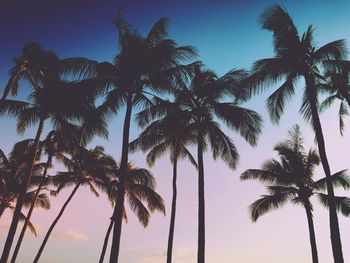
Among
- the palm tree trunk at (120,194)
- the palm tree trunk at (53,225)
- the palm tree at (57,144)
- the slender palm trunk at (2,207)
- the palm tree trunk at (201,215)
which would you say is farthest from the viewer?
the slender palm trunk at (2,207)

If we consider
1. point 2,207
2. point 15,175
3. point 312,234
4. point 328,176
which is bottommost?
point 312,234

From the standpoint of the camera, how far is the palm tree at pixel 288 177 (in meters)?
21.7

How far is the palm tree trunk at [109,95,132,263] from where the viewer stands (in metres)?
11.5

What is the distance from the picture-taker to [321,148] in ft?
42.2

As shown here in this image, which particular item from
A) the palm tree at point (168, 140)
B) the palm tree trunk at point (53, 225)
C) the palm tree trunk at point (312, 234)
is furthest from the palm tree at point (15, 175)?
the palm tree trunk at point (312, 234)

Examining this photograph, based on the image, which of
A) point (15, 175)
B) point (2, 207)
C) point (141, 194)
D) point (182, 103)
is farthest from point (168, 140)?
point (2, 207)

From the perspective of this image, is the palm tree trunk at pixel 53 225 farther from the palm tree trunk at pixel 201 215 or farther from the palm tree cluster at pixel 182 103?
the palm tree trunk at pixel 201 215

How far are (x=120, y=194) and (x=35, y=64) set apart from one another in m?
8.77

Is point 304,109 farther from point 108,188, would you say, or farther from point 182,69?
point 108,188

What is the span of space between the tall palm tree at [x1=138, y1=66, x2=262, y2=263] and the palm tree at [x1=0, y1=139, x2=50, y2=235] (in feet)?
33.4

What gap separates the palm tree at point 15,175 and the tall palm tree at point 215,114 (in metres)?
10.2

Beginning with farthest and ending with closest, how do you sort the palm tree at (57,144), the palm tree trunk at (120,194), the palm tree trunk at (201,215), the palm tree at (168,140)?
the palm tree at (57,144) → the palm tree at (168,140) → the palm tree trunk at (201,215) → the palm tree trunk at (120,194)

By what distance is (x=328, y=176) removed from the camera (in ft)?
40.4

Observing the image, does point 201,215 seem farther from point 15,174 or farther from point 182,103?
point 15,174
